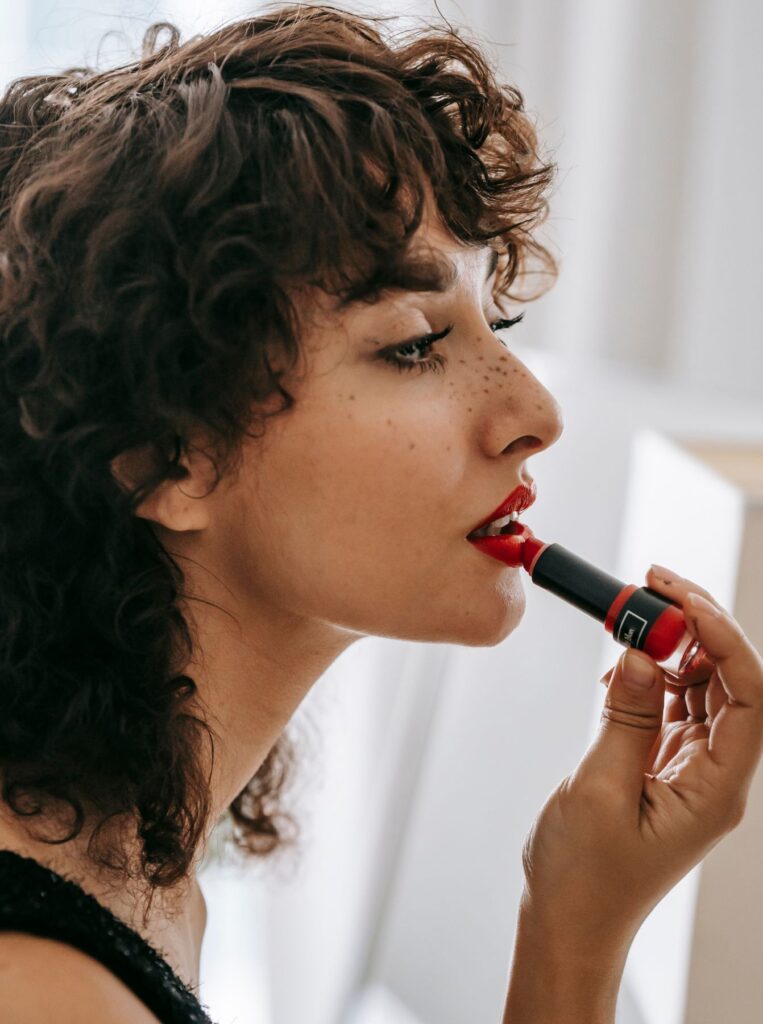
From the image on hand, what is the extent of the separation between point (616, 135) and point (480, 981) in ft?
3.82

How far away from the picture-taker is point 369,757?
150 centimetres

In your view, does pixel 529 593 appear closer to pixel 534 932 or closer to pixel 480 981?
pixel 480 981

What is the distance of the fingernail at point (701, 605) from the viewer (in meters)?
0.65

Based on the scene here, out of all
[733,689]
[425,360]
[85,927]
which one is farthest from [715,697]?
[85,927]

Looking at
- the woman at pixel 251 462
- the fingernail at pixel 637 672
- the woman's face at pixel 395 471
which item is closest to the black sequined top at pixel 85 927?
the woman at pixel 251 462

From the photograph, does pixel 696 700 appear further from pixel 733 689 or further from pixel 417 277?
pixel 417 277

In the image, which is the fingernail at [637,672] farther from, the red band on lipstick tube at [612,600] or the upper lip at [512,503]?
the upper lip at [512,503]

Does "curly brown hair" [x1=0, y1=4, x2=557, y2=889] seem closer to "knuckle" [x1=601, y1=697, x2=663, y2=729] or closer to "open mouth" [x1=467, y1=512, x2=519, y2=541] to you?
"open mouth" [x1=467, y1=512, x2=519, y2=541]

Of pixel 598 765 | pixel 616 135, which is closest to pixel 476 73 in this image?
pixel 598 765

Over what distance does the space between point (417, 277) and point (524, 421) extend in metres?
0.10

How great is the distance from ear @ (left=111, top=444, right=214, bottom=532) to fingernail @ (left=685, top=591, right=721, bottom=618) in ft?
0.93

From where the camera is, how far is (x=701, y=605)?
2.14 ft

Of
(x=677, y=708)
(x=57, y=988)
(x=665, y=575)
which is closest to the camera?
(x=57, y=988)

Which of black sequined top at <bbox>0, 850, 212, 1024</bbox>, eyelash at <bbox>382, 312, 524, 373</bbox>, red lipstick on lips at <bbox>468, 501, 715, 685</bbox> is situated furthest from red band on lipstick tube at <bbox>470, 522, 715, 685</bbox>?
black sequined top at <bbox>0, 850, 212, 1024</bbox>
